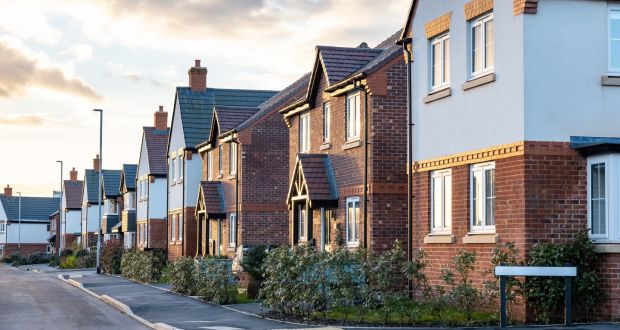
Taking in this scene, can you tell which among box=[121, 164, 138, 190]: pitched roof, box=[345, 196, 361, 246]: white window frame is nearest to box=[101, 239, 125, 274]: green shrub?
box=[121, 164, 138, 190]: pitched roof

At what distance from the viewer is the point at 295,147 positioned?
111 ft

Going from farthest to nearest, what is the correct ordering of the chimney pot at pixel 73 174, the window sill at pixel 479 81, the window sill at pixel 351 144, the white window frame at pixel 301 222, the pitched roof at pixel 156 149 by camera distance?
Result: the chimney pot at pixel 73 174 < the pitched roof at pixel 156 149 < the white window frame at pixel 301 222 < the window sill at pixel 351 144 < the window sill at pixel 479 81

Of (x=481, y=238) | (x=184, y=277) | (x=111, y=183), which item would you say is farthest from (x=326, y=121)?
(x=111, y=183)

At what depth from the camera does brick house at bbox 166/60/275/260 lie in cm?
4988

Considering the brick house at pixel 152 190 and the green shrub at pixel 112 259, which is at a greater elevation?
the brick house at pixel 152 190

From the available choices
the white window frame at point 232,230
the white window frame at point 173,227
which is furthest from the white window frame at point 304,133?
the white window frame at point 173,227

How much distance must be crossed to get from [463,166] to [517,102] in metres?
2.73

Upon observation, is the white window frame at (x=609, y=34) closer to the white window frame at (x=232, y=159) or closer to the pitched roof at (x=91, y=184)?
the white window frame at (x=232, y=159)

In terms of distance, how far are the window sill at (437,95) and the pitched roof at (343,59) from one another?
20.6ft

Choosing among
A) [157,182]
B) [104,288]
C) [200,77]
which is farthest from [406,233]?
[157,182]

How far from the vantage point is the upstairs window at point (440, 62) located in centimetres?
2262

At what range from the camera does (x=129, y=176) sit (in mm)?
71375

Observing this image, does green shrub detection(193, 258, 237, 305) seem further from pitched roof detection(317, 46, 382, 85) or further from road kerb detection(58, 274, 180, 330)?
pitched roof detection(317, 46, 382, 85)

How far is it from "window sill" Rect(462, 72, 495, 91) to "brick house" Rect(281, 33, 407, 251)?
513 centimetres
